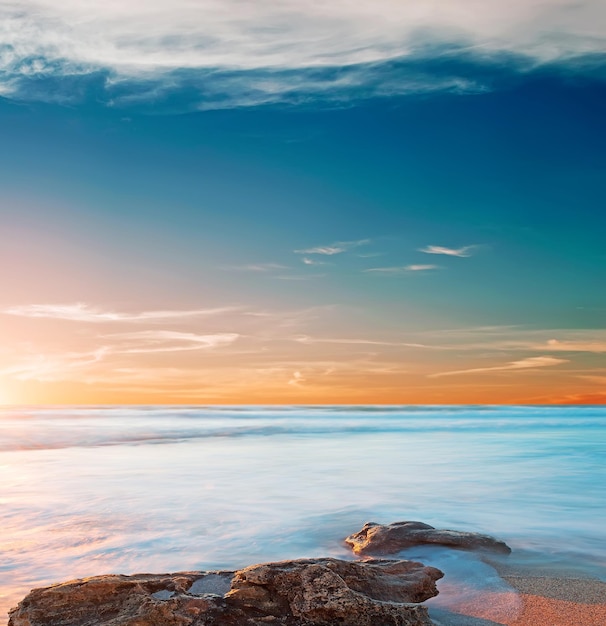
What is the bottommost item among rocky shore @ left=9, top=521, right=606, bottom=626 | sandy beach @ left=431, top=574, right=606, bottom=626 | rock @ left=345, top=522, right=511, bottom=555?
sandy beach @ left=431, top=574, right=606, bottom=626

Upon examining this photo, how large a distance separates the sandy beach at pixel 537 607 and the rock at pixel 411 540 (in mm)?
971

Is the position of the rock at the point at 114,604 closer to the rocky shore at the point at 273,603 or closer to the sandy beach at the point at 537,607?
the rocky shore at the point at 273,603

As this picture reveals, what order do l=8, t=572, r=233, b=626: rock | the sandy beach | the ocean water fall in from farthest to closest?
the ocean water, the sandy beach, l=8, t=572, r=233, b=626: rock

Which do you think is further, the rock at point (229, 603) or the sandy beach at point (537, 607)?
the sandy beach at point (537, 607)

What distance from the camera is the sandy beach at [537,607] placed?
14.5 ft

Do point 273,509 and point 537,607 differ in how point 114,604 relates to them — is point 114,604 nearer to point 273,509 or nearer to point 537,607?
point 537,607

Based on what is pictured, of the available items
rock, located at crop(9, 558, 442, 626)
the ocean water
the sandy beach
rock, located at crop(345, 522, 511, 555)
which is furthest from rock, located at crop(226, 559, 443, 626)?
rock, located at crop(345, 522, 511, 555)

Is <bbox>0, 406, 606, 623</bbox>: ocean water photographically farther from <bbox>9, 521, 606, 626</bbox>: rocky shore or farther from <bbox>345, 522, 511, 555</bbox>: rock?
<bbox>9, 521, 606, 626</bbox>: rocky shore

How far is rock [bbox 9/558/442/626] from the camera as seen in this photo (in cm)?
362

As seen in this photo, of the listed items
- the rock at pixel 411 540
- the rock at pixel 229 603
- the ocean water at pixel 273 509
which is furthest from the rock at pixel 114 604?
the rock at pixel 411 540

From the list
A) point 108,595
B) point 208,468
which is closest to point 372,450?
point 208,468

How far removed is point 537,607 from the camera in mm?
4723

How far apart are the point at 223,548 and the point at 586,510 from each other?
562 cm

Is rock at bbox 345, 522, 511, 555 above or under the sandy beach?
above
